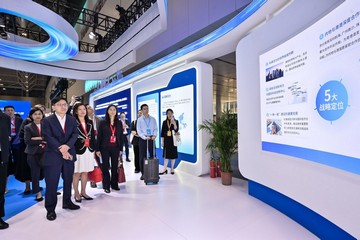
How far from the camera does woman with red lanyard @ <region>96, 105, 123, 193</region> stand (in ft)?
11.7

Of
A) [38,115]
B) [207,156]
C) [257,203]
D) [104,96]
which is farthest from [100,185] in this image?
[104,96]

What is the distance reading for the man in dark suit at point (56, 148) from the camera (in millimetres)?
2619

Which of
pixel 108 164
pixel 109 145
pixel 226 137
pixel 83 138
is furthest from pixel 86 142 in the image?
pixel 226 137

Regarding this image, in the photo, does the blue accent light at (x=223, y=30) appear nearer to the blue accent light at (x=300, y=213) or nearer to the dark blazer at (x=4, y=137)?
the blue accent light at (x=300, y=213)

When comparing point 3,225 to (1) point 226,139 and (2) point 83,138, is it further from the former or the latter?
(1) point 226,139

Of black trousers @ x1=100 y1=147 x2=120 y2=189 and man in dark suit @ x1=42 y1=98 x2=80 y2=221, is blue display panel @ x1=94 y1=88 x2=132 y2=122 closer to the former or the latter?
black trousers @ x1=100 y1=147 x2=120 y2=189

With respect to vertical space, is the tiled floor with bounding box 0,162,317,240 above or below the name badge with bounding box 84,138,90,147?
below

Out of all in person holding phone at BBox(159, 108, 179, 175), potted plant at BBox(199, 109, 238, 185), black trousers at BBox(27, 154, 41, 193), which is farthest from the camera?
person holding phone at BBox(159, 108, 179, 175)

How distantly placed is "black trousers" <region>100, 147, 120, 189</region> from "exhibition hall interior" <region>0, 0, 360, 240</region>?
0.7 inches

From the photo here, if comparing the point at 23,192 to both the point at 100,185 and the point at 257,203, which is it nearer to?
the point at 100,185

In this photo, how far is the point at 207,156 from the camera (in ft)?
15.4

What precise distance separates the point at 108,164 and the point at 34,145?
1114mm

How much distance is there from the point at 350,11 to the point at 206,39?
269 cm

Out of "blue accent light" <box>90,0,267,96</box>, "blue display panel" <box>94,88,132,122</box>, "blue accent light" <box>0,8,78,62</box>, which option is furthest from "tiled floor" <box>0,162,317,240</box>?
"blue accent light" <box>0,8,78,62</box>
